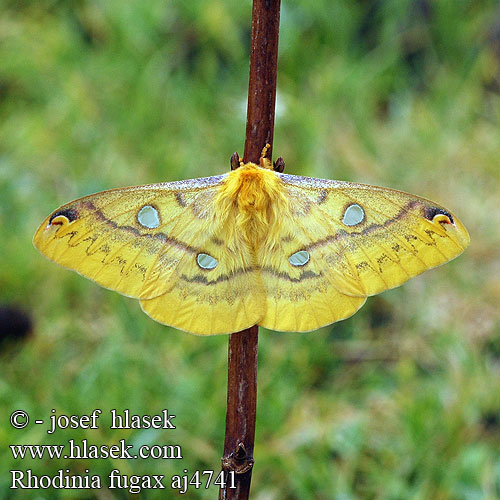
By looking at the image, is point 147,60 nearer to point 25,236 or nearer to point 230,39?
point 230,39

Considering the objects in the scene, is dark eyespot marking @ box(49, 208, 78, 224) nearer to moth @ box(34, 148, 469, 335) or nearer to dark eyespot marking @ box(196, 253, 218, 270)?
moth @ box(34, 148, 469, 335)

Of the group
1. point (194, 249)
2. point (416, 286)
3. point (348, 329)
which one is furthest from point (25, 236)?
point (194, 249)

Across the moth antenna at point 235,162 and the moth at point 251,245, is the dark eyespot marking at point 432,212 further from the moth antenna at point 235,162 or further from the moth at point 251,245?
the moth antenna at point 235,162

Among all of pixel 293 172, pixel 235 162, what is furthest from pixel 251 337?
pixel 293 172

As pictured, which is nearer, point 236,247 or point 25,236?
point 236,247

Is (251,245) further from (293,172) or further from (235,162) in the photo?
(293,172)

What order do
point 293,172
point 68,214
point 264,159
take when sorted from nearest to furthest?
point 264,159, point 68,214, point 293,172
